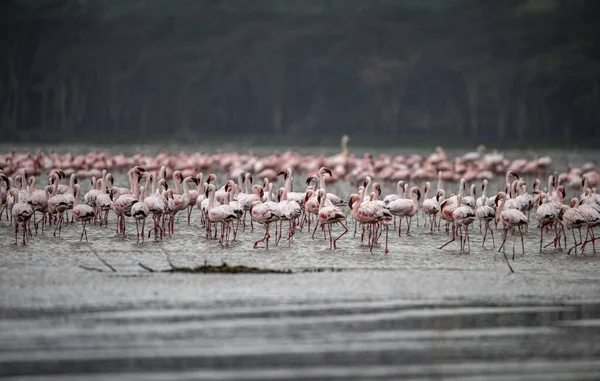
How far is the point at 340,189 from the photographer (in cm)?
2736

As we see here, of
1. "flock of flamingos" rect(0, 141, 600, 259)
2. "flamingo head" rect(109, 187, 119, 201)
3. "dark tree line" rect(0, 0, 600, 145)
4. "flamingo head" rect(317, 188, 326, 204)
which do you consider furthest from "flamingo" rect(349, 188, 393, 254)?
"dark tree line" rect(0, 0, 600, 145)

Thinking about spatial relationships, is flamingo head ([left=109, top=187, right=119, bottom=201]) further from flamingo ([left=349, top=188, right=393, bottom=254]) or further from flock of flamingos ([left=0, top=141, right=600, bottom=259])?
flamingo ([left=349, top=188, right=393, bottom=254])

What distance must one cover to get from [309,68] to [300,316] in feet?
266

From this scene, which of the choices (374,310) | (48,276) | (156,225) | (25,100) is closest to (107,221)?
(156,225)

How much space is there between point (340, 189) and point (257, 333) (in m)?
18.1

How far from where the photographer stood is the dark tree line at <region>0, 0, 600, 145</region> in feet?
277

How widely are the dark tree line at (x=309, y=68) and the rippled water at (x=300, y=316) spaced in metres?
70.2

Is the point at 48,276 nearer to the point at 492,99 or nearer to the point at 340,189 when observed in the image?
the point at 340,189

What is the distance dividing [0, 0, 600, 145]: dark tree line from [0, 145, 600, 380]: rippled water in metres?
70.2

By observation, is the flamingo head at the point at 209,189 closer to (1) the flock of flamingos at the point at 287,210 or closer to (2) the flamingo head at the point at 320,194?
(1) the flock of flamingos at the point at 287,210

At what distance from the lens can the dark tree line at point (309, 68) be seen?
277 feet

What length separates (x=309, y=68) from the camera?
90.4 meters

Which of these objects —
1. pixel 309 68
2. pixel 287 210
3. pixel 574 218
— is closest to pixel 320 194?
pixel 287 210

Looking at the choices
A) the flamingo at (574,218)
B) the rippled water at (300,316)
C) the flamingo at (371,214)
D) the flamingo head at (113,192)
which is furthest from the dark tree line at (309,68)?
the rippled water at (300,316)
